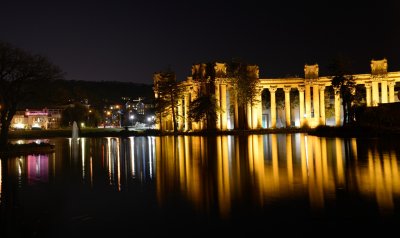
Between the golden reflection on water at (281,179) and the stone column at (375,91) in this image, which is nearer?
the golden reflection on water at (281,179)

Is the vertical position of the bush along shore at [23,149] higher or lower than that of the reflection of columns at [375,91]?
lower

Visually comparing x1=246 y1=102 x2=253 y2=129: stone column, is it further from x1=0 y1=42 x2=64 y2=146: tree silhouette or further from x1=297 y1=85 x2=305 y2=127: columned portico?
x1=0 y1=42 x2=64 y2=146: tree silhouette

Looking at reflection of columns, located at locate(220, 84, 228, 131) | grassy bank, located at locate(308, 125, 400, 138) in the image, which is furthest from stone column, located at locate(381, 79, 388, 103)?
grassy bank, located at locate(308, 125, 400, 138)

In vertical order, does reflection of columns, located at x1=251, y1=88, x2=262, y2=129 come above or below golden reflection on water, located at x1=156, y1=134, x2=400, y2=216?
above

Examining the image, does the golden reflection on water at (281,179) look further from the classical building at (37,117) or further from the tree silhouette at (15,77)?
the classical building at (37,117)

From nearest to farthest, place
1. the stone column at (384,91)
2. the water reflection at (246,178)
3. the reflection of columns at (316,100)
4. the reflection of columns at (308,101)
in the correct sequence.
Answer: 1. the water reflection at (246,178)
2. the stone column at (384,91)
3. the reflection of columns at (316,100)
4. the reflection of columns at (308,101)

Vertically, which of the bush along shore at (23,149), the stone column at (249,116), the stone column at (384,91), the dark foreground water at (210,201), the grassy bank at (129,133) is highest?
the stone column at (384,91)

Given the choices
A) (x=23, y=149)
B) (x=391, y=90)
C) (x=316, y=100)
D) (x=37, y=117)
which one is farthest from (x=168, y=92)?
(x=37, y=117)

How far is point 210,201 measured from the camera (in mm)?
12398

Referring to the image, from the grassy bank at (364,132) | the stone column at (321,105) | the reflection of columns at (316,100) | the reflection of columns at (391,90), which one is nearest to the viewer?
the grassy bank at (364,132)

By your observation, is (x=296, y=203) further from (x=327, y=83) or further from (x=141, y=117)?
(x=141, y=117)

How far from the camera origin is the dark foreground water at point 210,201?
9.55 metres

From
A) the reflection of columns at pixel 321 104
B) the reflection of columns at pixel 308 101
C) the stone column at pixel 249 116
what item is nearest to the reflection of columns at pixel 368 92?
the reflection of columns at pixel 321 104

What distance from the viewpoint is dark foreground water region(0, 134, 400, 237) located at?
955 cm
